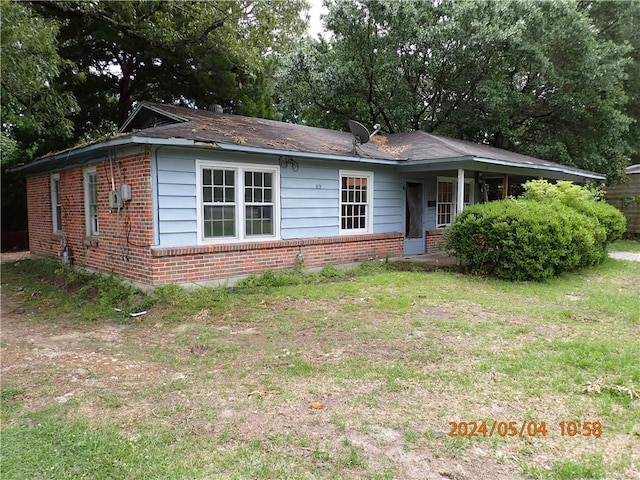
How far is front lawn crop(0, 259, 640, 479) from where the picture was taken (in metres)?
2.70

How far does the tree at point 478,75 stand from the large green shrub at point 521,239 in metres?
8.08

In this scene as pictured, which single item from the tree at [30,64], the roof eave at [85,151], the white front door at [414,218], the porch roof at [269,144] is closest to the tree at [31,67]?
the tree at [30,64]

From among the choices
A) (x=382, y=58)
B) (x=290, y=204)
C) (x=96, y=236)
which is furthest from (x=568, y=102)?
(x=96, y=236)

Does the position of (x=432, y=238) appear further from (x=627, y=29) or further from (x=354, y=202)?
(x=627, y=29)

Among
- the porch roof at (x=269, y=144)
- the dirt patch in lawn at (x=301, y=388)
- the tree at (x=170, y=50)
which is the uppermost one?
the tree at (x=170, y=50)

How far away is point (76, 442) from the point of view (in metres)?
2.95

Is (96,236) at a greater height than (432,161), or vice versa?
(432,161)

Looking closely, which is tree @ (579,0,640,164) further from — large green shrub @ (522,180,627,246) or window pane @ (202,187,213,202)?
window pane @ (202,187,213,202)

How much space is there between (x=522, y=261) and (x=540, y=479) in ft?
21.0

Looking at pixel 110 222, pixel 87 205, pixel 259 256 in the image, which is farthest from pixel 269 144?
pixel 87 205

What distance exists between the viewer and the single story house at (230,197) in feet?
23.5

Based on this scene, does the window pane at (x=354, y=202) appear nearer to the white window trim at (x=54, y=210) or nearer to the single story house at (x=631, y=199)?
the white window trim at (x=54, y=210)

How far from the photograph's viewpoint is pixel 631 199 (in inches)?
705

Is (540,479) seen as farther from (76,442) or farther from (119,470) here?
(76,442)
